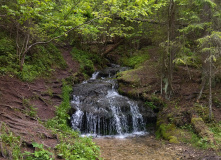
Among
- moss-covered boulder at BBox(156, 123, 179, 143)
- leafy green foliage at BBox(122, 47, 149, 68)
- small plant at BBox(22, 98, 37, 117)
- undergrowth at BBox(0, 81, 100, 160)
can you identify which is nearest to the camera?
undergrowth at BBox(0, 81, 100, 160)

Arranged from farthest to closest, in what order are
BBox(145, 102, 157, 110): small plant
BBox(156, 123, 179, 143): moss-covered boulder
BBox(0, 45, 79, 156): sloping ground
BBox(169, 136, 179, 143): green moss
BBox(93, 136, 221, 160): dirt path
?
BBox(145, 102, 157, 110): small plant < BBox(156, 123, 179, 143): moss-covered boulder < BBox(169, 136, 179, 143): green moss < BBox(93, 136, 221, 160): dirt path < BBox(0, 45, 79, 156): sloping ground

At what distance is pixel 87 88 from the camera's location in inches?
483

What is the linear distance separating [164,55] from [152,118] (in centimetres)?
382

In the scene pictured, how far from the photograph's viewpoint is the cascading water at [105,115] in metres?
9.48

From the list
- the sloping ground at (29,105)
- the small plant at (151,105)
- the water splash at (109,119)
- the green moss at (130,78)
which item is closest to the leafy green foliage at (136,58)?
the green moss at (130,78)

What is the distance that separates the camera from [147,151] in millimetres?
6809

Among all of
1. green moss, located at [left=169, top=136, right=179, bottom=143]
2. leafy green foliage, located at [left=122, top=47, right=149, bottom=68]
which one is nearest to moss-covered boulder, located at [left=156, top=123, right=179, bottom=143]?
green moss, located at [left=169, top=136, right=179, bottom=143]

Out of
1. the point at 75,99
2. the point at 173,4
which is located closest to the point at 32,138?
the point at 75,99

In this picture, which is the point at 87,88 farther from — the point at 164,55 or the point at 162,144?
the point at 162,144

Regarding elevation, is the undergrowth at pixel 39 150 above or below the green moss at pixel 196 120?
below

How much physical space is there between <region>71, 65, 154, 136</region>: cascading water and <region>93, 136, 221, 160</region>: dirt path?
134 cm

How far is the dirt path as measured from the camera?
616 cm

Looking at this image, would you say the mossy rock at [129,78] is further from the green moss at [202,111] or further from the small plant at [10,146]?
the small plant at [10,146]

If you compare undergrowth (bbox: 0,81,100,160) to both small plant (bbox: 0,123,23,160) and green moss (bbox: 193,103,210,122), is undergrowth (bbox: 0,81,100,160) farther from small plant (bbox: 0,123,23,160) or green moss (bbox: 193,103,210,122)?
green moss (bbox: 193,103,210,122)
